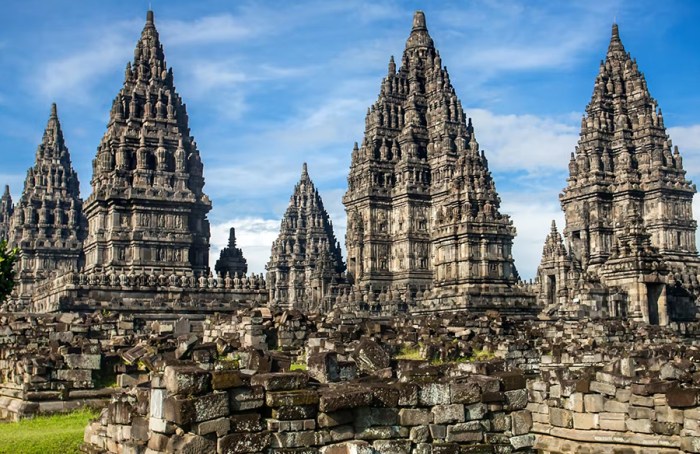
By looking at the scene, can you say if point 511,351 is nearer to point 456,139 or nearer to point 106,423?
point 106,423

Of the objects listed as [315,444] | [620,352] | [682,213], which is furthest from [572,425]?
[682,213]

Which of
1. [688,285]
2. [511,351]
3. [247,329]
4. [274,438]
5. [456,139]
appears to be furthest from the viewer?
[456,139]

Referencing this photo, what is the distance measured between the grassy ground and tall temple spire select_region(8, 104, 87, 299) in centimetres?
6062

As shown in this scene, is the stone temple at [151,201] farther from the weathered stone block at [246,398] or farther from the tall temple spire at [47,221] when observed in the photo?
the weathered stone block at [246,398]

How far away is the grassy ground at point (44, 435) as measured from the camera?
12508mm

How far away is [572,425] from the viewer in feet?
49.6

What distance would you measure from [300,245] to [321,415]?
3206 inches

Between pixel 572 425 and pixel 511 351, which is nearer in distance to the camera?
pixel 572 425

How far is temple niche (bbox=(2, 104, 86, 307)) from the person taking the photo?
74.9 m

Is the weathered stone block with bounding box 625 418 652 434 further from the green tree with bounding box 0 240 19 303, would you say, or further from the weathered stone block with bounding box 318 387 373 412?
the green tree with bounding box 0 240 19 303

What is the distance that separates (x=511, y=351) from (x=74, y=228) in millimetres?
62259

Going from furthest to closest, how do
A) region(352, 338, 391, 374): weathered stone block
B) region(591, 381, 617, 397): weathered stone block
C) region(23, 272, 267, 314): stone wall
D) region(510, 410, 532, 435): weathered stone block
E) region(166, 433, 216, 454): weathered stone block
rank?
region(23, 272, 267, 314): stone wall → region(591, 381, 617, 397): weathered stone block → region(352, 338, 391, 374): weathered stone block → region(510, 410, 532, 435): weathered stone block → region(166, 433, 216, 454): weathered stone block

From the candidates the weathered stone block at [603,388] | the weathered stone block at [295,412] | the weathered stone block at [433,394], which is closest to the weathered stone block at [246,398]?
the weathered stone block at [295,412]

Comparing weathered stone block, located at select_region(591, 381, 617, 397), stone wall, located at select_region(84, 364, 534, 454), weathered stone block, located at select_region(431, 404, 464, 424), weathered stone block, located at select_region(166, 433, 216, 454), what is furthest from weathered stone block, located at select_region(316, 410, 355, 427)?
weathered stone block, located at select_region(591, 381, 617, 397)
